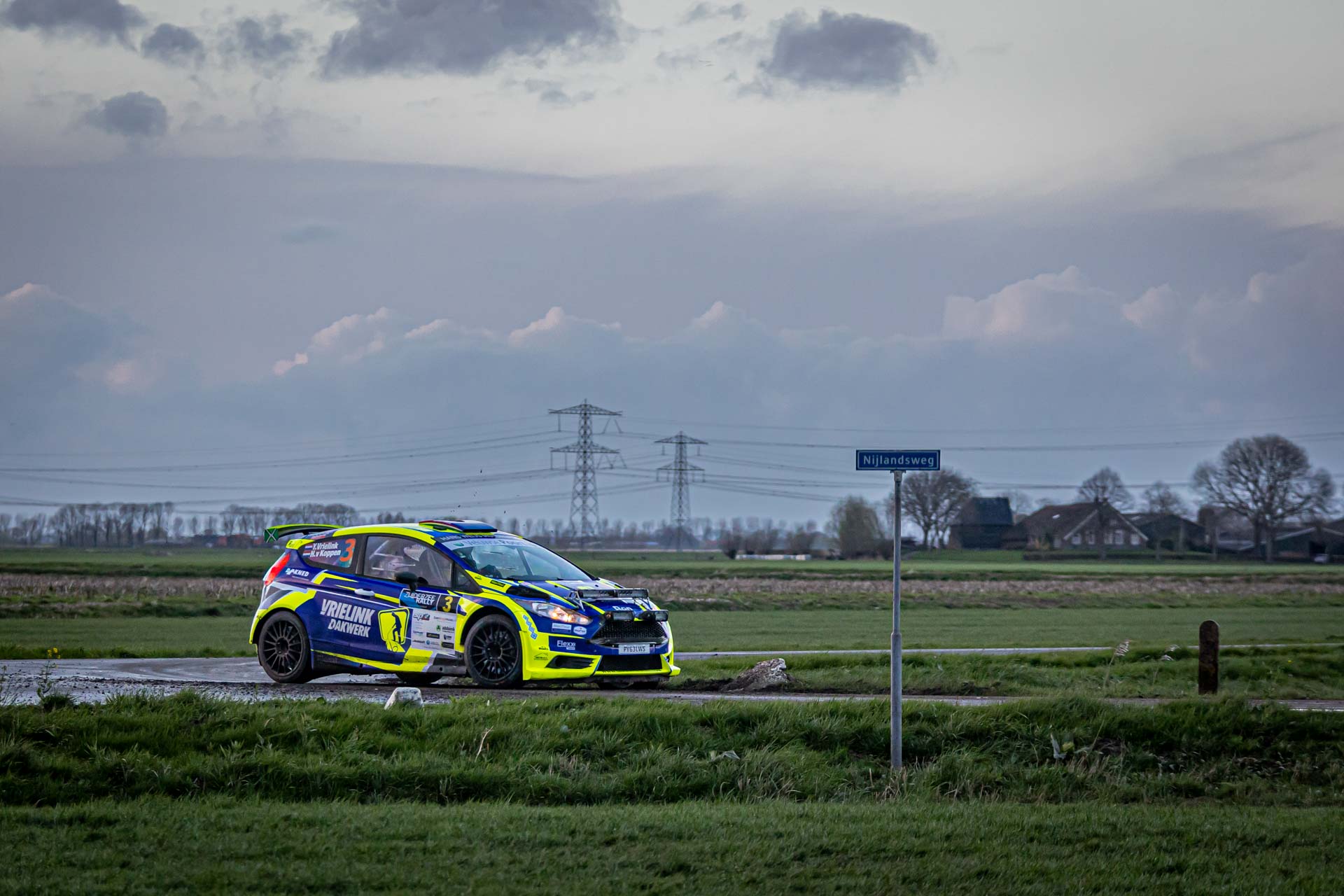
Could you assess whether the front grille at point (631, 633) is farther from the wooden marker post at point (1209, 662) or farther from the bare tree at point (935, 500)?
the bare tree at point (935, 500)

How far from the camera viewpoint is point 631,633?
15180 millimetres

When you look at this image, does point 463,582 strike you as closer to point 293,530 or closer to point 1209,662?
point 293,530

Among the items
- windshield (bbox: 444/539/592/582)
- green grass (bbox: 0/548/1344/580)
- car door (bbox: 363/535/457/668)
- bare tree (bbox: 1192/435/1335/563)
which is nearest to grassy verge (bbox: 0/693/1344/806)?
car door (bbox: 363/535/457/668)

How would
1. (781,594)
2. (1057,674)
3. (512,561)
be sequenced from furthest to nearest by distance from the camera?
1. (781,594)
2. (1057,674)
3. (512,561)

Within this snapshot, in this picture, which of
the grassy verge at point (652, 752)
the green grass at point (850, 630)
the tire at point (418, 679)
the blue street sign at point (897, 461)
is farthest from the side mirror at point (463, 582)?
the green grass at point (850, 630)

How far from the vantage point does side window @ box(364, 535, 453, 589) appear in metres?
15.3

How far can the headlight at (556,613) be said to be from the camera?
14.8 m

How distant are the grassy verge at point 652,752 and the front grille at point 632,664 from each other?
2.47m

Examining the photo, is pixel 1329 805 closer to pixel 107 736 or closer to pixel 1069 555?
pixel 107 736

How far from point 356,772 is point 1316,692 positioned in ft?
51.9

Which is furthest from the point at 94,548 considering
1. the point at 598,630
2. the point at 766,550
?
the point at 598,630

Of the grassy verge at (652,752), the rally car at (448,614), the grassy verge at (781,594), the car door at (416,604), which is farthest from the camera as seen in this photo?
the grassy verge at (781,594)

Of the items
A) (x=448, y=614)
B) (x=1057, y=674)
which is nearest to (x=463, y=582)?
(x=448, y=614)

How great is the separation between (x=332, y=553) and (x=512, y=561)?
2.28 m
